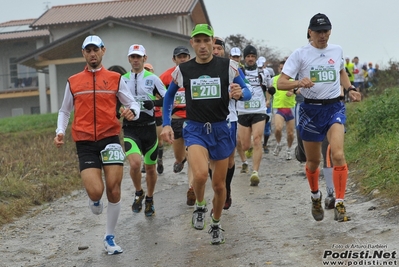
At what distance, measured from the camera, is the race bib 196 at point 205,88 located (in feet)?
24.6

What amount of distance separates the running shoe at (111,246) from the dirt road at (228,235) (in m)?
0.09

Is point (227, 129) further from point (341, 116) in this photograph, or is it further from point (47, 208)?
point (47, 208)

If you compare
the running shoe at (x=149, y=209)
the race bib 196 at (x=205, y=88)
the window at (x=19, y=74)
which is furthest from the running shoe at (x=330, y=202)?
the window at (x=19, y=74)

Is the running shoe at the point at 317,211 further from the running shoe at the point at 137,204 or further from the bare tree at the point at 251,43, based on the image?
the bare tree at the point at 251,43

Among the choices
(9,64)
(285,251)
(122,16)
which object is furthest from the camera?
(9,64)

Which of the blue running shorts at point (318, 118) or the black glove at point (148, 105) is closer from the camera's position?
the blue running shorts at point (318, 118)

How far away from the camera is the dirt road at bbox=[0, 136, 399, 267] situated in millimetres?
6742

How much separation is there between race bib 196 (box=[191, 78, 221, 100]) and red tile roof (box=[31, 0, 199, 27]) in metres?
33.3

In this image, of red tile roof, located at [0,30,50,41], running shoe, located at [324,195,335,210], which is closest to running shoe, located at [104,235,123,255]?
running shoe, located at [324,195,335,210]

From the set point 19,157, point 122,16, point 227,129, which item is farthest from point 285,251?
point 122,16

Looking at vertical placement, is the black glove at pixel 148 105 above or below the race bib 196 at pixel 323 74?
below

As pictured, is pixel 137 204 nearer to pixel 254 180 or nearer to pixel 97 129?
pixel 254 180

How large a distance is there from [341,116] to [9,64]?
47481 millimetres

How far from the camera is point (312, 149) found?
846cm
